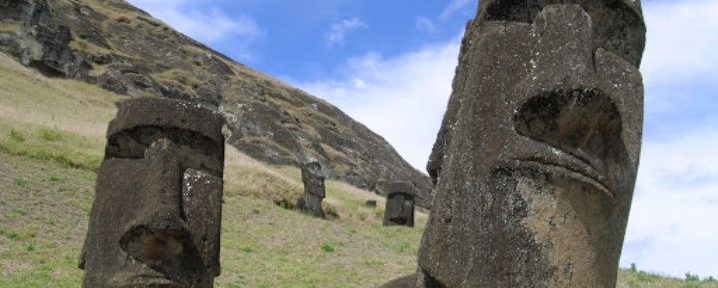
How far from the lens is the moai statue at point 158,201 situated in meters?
7.70

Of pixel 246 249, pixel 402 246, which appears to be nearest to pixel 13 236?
pixel 246 249

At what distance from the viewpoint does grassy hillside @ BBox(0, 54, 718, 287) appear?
18.0 m

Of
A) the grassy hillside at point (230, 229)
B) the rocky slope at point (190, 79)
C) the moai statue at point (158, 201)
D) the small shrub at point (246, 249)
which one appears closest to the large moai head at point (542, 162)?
the moai statue at point (158, 201)

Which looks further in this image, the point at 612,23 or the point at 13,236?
the point at 13,236

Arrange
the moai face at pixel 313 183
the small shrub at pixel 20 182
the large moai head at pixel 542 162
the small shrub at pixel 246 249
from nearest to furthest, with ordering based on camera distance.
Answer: the large moai head at pixel 542 162 → the small shrub at pixel 246 249 → the small shrub at pixel 20 182 → the moai face at pixel 313 183

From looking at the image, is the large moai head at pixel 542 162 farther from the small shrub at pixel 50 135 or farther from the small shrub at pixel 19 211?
→ the small shrub at pixel 50 135

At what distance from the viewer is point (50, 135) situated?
1316 inches

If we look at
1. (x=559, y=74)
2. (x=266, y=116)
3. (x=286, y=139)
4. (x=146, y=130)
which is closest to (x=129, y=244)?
(x=146, y=130)

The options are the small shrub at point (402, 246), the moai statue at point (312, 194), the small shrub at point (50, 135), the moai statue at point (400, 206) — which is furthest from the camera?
the small shrub at point (50, 135)

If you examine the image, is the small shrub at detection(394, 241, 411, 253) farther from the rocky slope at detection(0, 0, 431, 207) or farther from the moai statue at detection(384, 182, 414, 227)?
the rocky slope at detection(0, 0, 431, 207)

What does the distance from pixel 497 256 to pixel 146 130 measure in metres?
4.66

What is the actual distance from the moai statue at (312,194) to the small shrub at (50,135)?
865cm

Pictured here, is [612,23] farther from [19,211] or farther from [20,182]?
[20,182]

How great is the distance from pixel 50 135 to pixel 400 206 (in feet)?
40.4
